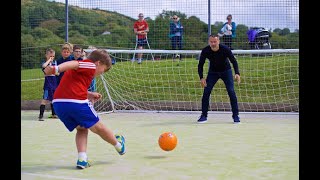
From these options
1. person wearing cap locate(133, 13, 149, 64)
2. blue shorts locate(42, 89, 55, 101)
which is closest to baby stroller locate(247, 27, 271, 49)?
person wearing cap locate(133, 13, 149, 64)

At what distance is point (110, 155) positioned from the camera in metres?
7.20

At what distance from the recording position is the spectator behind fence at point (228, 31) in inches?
531

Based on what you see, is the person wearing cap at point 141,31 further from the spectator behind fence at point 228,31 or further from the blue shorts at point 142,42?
the spectator behind fence at point 228,31

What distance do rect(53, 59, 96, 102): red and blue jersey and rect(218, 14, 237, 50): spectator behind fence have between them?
7652 mm

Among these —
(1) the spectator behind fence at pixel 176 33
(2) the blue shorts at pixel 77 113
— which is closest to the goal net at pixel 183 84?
(1) the spectator behind fence at pixel 176 33

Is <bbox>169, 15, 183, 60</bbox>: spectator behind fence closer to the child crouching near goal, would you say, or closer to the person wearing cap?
the person wearing cap

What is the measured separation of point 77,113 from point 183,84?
8.49 m

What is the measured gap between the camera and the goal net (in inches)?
535

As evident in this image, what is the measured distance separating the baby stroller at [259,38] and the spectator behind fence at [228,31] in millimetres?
424

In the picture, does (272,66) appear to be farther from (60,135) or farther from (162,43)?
(60,135)

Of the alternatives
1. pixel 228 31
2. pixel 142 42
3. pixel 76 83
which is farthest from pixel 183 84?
pixel 76 83

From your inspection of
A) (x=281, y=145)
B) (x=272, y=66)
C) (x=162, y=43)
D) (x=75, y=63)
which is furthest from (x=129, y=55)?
(x=75, y=63)

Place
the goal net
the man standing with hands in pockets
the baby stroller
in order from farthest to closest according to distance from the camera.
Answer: the goal net, the baby stroller, the man standing with hands in pockets

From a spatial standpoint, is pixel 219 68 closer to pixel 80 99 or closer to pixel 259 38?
pixel 259 38
